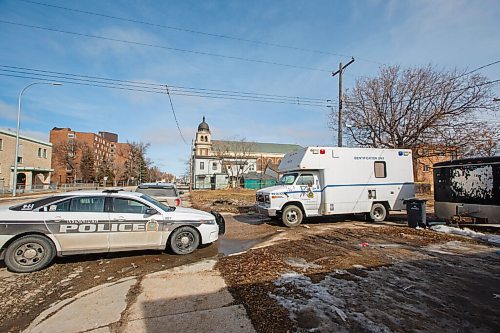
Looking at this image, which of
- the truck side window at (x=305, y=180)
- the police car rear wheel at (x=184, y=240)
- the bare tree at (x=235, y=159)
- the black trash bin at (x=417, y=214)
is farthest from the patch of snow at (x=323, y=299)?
the bare tree at (x=235, y=159)

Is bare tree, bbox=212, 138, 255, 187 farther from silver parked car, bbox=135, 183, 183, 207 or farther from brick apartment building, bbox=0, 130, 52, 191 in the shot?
silver parked car, bbox=135, 183, 183, 207

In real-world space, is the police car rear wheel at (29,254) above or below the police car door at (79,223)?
below

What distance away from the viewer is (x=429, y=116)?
2350 centimetres

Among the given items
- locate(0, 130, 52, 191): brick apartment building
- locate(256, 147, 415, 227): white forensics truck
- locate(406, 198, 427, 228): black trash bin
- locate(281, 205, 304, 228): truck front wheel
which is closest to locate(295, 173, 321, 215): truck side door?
locate(256, 147, 415, 227): white forensics truck

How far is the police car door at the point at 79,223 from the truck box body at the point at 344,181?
20.6 feet

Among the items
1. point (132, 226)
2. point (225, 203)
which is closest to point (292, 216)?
point (132, 226)

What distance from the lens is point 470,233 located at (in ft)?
28.7

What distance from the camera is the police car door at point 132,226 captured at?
5762 millimetres

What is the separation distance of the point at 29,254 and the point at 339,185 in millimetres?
10234

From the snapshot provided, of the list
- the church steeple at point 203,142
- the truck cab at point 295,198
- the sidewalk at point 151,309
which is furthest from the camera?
the church steeple at point 203,142

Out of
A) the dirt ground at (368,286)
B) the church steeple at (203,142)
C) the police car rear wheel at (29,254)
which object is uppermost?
the church steeple at (203,142)

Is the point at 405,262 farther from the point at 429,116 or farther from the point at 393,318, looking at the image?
the point at 429,116

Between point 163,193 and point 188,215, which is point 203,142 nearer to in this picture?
point 163,193

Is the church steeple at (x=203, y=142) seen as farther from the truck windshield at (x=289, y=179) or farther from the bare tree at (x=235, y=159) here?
the truck windshield at (x=289, y=179)
